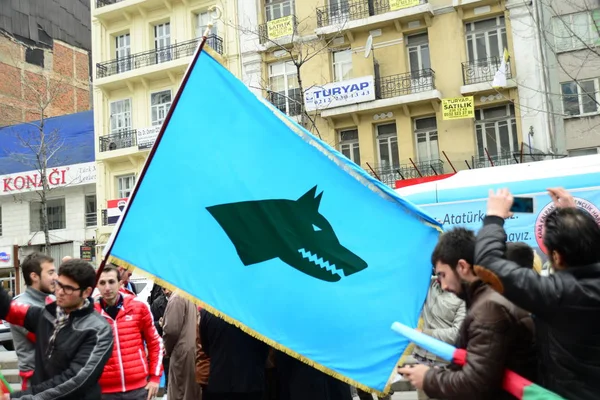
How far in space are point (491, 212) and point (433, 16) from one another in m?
20.8

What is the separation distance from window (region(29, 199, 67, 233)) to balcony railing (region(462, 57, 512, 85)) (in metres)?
19.4

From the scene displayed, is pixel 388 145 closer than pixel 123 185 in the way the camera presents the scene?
Yes

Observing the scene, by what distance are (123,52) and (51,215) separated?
8.60 m

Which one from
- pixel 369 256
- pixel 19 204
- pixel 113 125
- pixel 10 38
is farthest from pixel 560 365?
pixel 10 38

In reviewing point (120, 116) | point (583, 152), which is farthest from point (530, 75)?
point (120, 116)

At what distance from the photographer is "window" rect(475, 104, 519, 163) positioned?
68.5 feet

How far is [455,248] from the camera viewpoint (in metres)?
3.01

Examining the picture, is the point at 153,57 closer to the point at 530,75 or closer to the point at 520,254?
the point at 530,75

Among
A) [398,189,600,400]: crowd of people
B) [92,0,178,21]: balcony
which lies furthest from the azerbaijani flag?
[92,0,178,21]: balcony

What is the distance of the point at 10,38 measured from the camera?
35.1m

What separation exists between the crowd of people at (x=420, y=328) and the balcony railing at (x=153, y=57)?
2068 cm

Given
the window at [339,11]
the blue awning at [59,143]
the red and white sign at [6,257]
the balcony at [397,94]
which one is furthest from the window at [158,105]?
the red and white sign at [6,257]

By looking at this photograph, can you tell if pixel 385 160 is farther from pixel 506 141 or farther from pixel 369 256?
pixel 369 256

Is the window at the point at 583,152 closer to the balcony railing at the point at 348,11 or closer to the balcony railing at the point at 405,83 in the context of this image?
the balcony railing at the point at 405,83
